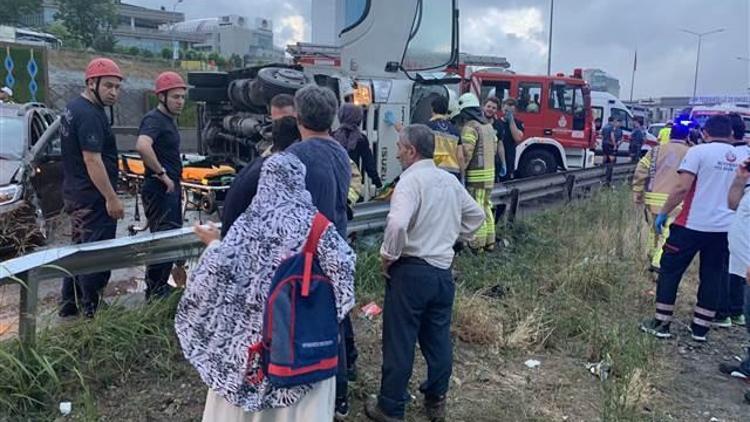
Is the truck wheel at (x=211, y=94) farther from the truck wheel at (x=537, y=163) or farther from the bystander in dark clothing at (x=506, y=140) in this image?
the truck wheel at (x=537, y=163)

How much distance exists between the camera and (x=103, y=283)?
161 inches

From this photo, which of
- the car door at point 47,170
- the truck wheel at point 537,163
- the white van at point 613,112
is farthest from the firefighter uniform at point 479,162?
the white van at point 613,112

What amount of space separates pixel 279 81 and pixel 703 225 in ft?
14.7

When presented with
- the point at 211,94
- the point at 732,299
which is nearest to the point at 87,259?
the point at 732,299

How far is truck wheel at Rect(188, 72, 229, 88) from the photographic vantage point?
29.5 ft

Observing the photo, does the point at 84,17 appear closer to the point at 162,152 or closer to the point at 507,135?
the point at 507,135

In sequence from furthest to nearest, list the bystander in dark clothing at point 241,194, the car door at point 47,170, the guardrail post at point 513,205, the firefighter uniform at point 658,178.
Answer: the guardrail post at point 513,205
the car door at point 47,170
the firefighter uniform at point 658,178
the bystander in dark clothing at point 241,194

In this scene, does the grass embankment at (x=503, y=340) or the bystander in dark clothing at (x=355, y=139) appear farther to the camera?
the bystander in dark clothing at (x=355, y=139)

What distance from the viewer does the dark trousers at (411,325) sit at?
135 inches

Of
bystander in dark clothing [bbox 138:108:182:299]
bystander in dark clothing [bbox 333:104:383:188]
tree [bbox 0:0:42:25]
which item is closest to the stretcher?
bystander in dark clothing [bbox 333:104:383:188]

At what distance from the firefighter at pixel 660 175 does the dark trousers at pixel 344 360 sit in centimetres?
376

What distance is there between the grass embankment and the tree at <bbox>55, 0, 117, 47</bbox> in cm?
4216

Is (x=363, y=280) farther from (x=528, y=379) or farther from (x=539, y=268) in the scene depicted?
(x=539, y=268)

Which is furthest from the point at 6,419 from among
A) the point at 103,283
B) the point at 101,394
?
the point at 103,283
